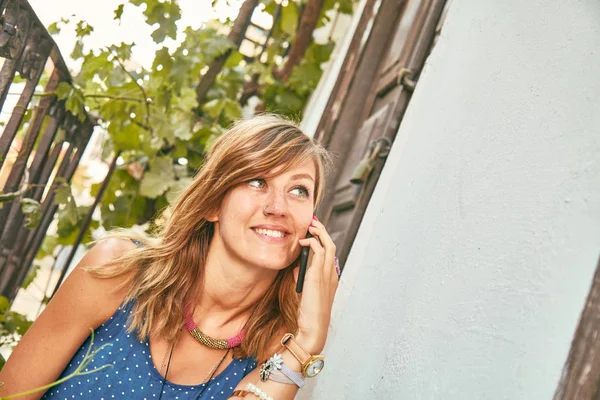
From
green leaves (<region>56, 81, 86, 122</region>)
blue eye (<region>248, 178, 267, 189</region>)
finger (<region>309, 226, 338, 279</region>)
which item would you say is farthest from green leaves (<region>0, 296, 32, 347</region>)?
finger (<region>309, 226, 338, 279</region>)

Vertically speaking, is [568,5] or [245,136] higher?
[568,5]

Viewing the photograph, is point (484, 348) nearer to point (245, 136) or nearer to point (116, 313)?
point (245, 136)

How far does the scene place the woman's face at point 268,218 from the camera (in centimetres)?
171

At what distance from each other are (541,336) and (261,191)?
3.43 ft

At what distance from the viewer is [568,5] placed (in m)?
1.04

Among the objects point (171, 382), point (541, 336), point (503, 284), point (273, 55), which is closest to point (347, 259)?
point (171, 382)

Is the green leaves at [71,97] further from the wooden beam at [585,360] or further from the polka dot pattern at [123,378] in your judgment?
the wooden beam at [585,360]

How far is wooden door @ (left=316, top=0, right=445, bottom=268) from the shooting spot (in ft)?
7.57

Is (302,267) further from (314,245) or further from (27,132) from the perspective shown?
(27,132)

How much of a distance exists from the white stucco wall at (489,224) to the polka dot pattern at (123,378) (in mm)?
342

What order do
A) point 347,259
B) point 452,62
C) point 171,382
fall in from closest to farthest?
point 452,62, point 171,382, point 347,259

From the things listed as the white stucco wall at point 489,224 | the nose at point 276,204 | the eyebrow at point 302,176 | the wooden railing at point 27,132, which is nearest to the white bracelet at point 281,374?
the white stucco wall at point 489,224

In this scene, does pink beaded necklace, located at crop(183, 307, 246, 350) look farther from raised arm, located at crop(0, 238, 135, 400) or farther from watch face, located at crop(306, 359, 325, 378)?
watch face, located at crop(306, 359, 325, 378)

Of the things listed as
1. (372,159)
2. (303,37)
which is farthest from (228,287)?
(303,37)
